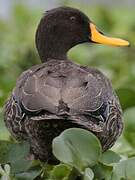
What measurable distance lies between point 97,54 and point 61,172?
140 inches

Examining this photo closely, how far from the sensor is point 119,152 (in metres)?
6.36

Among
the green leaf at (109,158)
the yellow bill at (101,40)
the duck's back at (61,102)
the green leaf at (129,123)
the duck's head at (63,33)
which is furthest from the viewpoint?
the yellow bill at (101,40)

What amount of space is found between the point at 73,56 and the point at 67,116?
347 cm

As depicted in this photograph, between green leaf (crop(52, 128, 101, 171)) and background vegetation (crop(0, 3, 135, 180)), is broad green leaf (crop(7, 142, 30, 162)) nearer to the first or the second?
green leaf (crop(52, 128, 101, 171))

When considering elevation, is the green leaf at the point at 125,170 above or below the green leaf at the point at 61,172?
above

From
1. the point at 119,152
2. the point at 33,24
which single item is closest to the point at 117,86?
the point at 119,152

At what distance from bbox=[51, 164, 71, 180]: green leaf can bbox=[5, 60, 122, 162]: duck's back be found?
21 cm

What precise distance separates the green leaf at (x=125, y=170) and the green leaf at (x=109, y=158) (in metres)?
0.17

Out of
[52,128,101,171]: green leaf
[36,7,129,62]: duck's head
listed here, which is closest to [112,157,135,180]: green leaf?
[52,128,101,171]: green leaf

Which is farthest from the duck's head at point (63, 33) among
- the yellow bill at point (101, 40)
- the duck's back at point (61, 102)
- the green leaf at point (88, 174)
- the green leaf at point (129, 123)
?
the green leaf at point (88, 174)

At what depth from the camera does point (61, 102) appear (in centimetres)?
559

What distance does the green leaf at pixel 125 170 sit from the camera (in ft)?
18.0

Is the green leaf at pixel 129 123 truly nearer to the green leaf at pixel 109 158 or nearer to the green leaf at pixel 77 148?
the green leaf at pixel 109 158

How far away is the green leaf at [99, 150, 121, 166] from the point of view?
5691 millimetres
